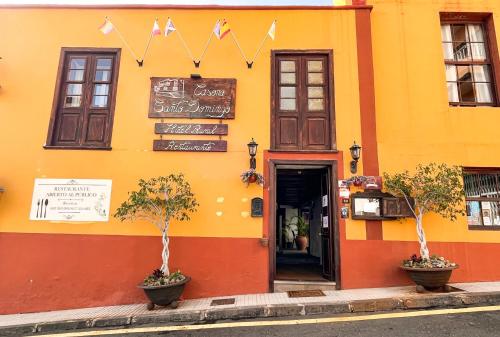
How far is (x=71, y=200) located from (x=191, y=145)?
9.60 ft

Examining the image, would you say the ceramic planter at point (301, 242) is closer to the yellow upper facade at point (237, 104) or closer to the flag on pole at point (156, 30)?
the yellow upper facade at point (237, 104)

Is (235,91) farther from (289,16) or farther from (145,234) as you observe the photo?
(145,234)

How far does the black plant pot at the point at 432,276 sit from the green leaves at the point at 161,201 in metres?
4.67

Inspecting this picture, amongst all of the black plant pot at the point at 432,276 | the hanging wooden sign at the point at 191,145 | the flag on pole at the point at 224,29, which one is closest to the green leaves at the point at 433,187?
the black plant pot at the point at 432,276

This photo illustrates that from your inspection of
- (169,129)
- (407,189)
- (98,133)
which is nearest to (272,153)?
(169,129)

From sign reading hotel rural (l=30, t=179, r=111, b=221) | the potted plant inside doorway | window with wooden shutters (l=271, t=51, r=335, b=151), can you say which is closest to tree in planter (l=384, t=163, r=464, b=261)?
window with wooden shutters (l=271, t=51, r=335, b=151)

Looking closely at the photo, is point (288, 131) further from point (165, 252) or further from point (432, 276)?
point (432, 276)

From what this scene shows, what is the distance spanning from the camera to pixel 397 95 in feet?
26.5

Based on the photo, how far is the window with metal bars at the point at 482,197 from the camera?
297 inches

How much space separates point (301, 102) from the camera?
26.8 feet

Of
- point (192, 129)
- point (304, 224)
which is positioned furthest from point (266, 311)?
point (304, 224)

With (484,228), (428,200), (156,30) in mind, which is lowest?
Answer: (484,228)

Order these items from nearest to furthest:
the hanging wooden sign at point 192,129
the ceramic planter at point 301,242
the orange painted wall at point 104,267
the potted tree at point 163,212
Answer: the potted tree at point 163,212
the orange painted wall at point 104,267
the hanging wooden sign at point 192,129
the ceramic planter at point 301,242

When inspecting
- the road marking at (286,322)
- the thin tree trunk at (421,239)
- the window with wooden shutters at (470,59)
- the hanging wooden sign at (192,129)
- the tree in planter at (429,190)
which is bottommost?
the road marking at (286,322)
